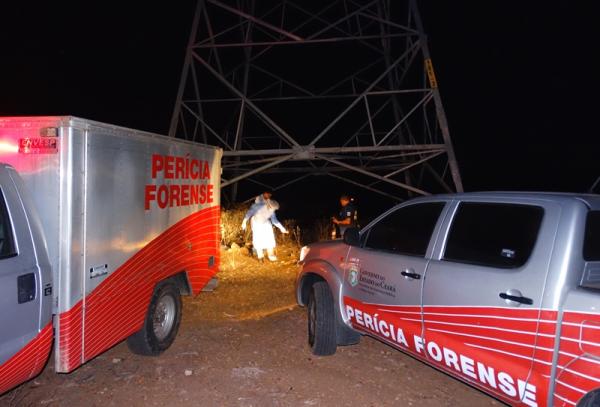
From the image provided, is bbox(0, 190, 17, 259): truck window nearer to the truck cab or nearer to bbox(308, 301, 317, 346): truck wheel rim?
the truck cab

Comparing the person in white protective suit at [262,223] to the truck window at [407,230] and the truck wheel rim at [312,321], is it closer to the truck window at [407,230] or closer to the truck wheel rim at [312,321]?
the truck wheel rim at [312,321]

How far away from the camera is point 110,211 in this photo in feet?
14.1

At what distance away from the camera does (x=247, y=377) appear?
4.81m

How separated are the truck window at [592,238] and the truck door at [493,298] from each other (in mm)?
214

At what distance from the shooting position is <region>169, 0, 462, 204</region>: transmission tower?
1043 cm

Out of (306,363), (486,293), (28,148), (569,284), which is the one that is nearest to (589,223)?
(569,284)

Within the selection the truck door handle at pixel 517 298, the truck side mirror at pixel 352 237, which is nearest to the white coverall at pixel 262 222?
the truck side mirror at pixel 352 237

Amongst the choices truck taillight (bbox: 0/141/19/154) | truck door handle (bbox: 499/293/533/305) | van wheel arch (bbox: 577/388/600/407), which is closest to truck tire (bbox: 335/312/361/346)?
truck door handle (bbox: 499/293/533/305)

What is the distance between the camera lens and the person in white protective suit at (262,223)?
10.1 metres

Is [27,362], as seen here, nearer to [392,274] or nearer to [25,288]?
[25,288]

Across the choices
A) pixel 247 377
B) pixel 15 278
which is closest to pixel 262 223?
pixel 247 377

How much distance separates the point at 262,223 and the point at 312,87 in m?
7.95

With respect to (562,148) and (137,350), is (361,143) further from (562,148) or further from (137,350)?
(562,148)

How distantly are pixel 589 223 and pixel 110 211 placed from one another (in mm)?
3604
